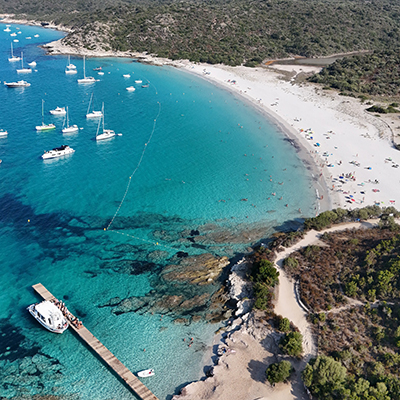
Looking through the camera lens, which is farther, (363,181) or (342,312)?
(363,181)

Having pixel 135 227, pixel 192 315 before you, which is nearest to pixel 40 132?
pixel 135 227

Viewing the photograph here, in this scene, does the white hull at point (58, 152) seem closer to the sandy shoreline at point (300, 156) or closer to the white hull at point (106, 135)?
the white hull at point (106, 135)

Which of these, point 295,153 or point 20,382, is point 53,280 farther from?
point 295,153

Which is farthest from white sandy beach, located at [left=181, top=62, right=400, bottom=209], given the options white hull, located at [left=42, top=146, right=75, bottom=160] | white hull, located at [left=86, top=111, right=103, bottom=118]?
white hull, located at [left=42, top=146, right=75, bottom=160]

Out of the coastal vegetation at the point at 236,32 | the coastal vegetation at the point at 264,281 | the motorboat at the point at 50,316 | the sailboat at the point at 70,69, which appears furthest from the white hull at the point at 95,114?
the coastal vegetation at the point at 236,32

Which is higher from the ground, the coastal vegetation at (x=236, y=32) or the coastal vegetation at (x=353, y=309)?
the coastal vegetation at (x=236, y=32)

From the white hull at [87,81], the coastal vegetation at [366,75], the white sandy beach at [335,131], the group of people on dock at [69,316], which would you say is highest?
the coastal vegetation at [366,75]

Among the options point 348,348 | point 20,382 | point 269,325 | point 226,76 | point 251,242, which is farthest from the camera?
point 226,76
